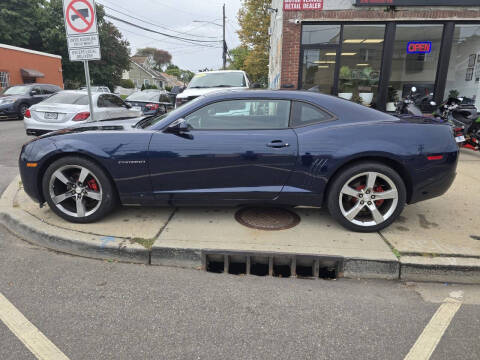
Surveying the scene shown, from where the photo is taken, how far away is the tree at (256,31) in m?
31.8

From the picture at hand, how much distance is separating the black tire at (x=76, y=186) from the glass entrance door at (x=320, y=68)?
7.39 metres

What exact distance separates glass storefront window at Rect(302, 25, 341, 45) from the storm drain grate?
782 centimetres

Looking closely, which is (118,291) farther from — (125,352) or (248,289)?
(248,289)

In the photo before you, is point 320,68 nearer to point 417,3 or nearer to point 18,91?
point 417,3

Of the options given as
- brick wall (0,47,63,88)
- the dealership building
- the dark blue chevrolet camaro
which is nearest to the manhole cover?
the dark blue chevrolet camaro

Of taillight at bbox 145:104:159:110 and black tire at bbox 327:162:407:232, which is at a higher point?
taillight at bbox 145:104:159:110

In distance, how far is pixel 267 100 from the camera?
3.55 m

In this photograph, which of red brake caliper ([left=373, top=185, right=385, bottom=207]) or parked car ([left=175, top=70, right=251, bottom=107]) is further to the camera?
parked car ([left=175, top=70, right=251, bottom=107])

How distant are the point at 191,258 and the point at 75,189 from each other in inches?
60.4

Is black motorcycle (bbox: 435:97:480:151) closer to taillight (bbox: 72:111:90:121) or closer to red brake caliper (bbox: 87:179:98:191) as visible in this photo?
red brake caliper (bbox: 87:179:98:191)

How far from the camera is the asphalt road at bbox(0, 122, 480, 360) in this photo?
6.92 feet

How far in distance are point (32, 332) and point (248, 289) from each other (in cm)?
154

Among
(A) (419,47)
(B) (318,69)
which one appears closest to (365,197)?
(B) (318,69)

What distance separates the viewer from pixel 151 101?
40.6 ft
